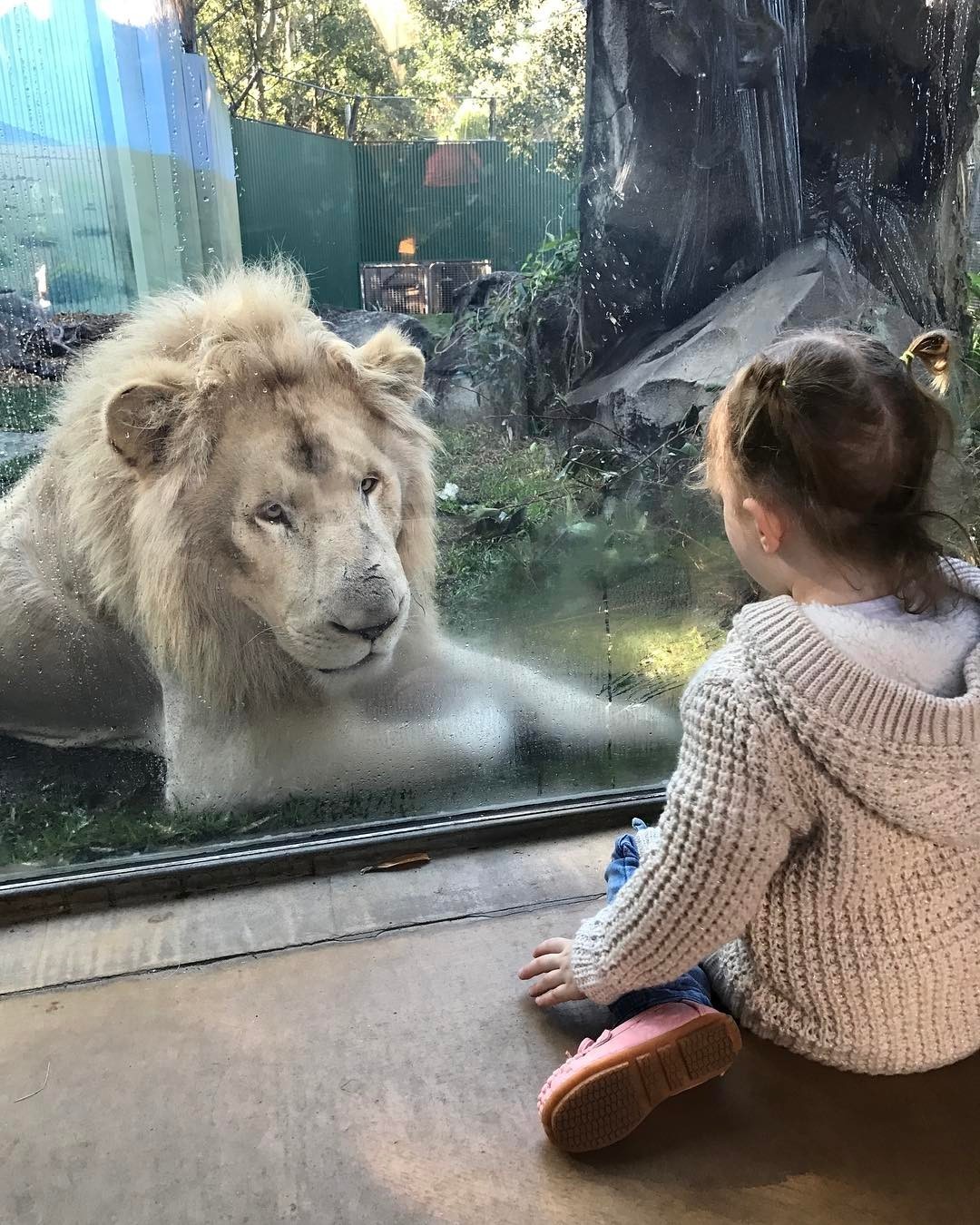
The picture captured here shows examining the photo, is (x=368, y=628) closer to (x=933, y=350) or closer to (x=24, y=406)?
(x=24, y=406)

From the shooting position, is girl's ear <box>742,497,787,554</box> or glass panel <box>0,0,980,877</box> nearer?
girl's ear <box>742,497,787,554</box>

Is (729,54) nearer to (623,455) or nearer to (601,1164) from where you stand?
(623,455)

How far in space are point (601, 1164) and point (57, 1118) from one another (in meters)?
0.83

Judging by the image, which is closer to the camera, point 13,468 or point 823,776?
point 823,776

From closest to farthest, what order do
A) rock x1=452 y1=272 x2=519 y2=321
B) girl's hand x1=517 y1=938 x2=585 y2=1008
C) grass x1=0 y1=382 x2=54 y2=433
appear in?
girl's hand x1=517 y1=938 x2=585 y2=1008, grass x1=0 y1=382 x2=54 y2=433, rock x1=452 y1=272 x2=519 y2=321

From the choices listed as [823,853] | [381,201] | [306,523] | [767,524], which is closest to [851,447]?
[767,524]

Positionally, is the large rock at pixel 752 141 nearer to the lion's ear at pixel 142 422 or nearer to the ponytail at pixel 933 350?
the ponytail at pixel 933 350

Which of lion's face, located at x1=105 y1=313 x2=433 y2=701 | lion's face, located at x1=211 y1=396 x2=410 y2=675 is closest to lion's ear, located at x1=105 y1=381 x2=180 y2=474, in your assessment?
lion's face, located at x1=105 y1=313 x2=433 y2=701

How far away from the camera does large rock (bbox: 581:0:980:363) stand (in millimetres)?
1987

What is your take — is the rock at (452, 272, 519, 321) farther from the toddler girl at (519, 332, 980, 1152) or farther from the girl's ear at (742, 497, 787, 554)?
the girl's ear at (742, 497, 787, 554)

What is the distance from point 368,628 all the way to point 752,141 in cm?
136

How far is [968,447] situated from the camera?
249 centimetres

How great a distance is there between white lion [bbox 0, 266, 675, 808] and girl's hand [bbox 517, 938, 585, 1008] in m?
0.65

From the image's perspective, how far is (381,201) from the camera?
1.86 meters
